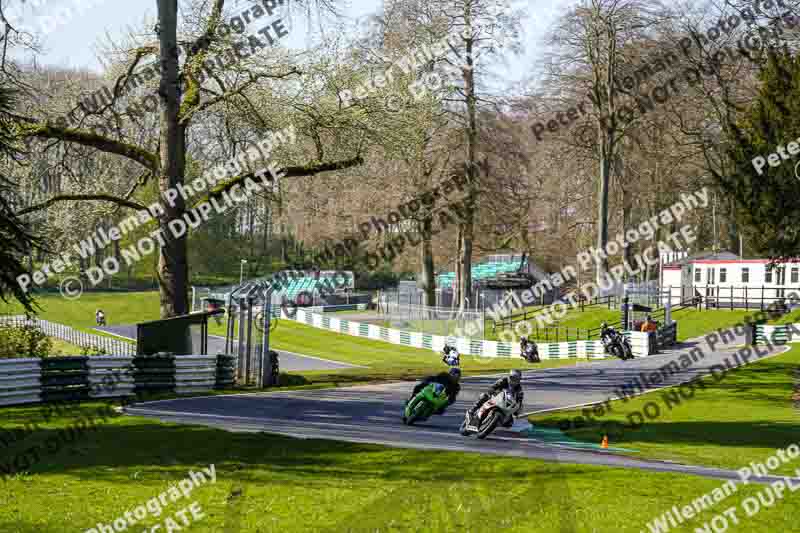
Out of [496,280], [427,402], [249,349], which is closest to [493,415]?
[427,402]

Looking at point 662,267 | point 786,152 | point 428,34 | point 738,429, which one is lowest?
point 738,429

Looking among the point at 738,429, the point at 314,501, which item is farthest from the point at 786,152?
the point at 314,501

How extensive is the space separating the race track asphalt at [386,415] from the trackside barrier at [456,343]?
11.9 metres

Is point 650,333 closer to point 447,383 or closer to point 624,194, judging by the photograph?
point 624,194

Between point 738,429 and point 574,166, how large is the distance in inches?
1510

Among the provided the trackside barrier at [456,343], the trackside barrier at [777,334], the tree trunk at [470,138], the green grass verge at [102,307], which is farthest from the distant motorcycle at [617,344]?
the green grass verge at [102,307]

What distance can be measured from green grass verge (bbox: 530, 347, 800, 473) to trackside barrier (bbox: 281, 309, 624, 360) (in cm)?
1187

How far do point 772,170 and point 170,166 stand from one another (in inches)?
762

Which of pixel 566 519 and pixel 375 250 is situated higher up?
pixel 375 250

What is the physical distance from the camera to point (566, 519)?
870 centimetres

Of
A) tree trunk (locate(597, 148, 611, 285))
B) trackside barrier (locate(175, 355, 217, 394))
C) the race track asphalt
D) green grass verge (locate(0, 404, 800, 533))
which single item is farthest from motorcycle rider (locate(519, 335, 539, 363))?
green grass verge (locate(0, 404, 800, 533))

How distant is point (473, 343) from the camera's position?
4366cm

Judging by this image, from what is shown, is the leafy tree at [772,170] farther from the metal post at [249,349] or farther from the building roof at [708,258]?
the building roof at [708,258]

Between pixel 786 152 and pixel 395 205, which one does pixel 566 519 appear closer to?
pixel 786 152
